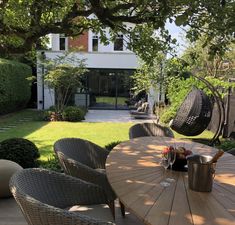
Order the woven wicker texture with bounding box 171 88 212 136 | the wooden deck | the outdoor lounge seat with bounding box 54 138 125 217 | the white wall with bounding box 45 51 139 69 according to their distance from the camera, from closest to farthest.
Result: 1. the outdoor lounge seat with bounding box 54 138 125 217
2. the wooden deck
3. the woven wicker texture with bounding box 171 88 212 136
4. the white wall with bounding box 45 51 139 69

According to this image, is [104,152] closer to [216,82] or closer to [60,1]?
[60,1]

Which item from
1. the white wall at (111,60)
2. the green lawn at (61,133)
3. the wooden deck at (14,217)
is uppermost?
the white wall at (111,60)

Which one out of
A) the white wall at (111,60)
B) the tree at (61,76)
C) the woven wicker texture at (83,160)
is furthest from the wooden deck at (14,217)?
the white wall at (111,60)

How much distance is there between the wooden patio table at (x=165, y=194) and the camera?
80.7 inches

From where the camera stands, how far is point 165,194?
97.8 inches

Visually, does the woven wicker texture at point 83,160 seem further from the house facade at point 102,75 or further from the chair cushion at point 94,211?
the house facade at point 102,75

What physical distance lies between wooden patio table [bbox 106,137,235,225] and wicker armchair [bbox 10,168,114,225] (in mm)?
293

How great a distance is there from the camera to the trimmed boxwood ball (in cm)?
589

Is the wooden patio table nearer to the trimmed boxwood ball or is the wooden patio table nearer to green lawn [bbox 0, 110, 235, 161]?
the trimmed boxwood ball

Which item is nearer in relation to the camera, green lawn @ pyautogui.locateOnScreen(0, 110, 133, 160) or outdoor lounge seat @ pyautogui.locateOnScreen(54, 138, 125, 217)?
outdoor lounge seat @ pyautogui.locateOnScreen(54, 138, 125, 217)

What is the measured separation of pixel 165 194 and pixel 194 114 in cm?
551

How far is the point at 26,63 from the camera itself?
23.4 meters

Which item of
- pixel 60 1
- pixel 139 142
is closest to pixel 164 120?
pixel 60 1

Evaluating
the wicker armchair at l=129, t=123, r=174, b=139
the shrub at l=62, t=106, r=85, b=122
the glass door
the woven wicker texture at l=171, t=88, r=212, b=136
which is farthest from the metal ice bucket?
the glass door
